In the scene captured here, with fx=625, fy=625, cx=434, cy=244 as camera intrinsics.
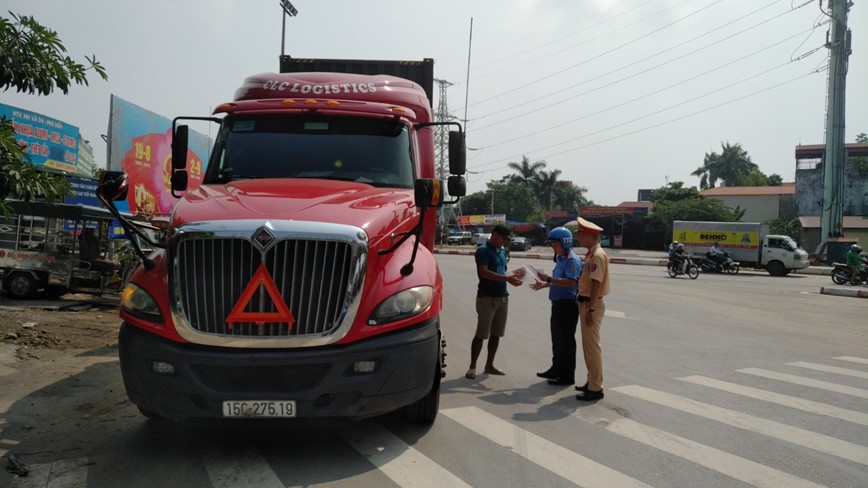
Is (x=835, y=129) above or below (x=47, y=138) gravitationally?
above

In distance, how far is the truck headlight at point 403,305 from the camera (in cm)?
404

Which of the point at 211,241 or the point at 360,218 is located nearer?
the point at 211,241

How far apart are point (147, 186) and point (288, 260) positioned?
17624 mm

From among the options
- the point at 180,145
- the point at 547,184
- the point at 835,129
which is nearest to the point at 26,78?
the point at 180,145

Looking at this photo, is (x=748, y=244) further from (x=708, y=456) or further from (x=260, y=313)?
(x=260, y=313)

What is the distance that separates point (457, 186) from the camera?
19.8 ft

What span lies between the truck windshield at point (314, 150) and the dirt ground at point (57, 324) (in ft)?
13.7

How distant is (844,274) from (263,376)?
2638 centimetres

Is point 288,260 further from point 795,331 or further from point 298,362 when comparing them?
point 795,331

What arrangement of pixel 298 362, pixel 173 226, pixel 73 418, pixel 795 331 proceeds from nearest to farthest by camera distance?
pixel 298 362 → pixel 173 226 → pixel 73 418 → pixel 795 331

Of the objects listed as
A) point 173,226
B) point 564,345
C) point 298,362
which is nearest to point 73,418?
point 173,226

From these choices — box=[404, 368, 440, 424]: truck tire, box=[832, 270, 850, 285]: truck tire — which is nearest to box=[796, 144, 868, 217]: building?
box=[832, 270, 850, 285]: truck tire

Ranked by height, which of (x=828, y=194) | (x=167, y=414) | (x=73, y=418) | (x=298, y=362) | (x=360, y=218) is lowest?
(x=73, y=418)

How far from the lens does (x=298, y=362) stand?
150 inches
